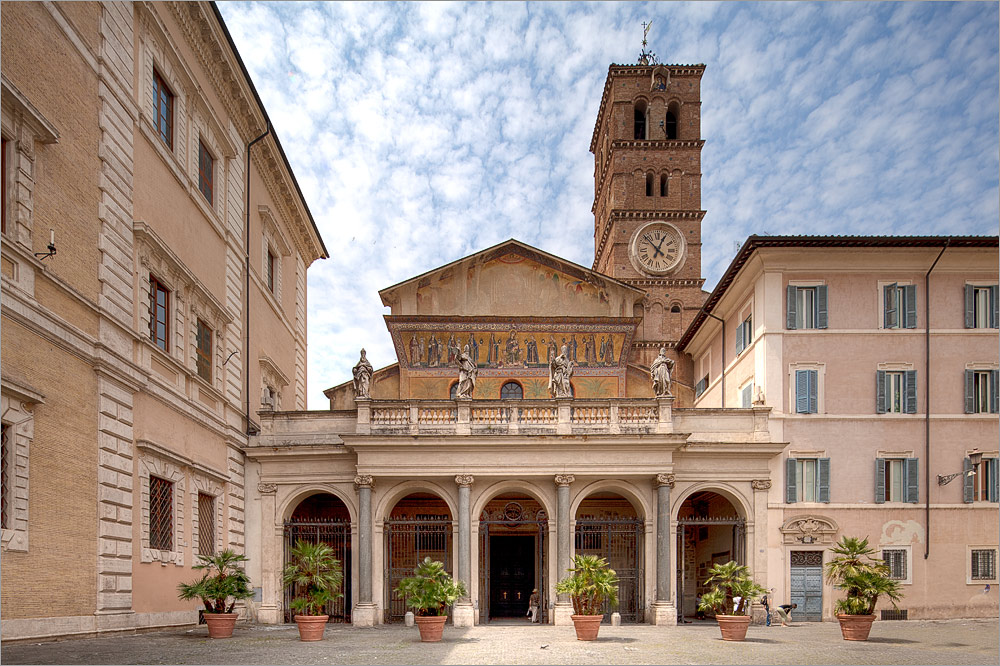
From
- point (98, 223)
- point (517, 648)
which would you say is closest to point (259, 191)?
point (98, 223)

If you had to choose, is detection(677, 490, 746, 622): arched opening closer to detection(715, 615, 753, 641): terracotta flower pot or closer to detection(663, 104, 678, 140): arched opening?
detection(715, 615, 753, 641): terracotta flower pot

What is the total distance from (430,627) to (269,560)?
865cm

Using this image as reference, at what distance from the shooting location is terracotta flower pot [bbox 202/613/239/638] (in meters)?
18.8

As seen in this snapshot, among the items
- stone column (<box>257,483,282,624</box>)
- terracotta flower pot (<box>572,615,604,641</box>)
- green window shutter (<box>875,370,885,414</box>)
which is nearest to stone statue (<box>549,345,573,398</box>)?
terracotta flower pot (<box>572,615,604,641</box>)

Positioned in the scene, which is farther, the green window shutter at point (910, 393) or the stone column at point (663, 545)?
the green window shutter at point (910, 393)

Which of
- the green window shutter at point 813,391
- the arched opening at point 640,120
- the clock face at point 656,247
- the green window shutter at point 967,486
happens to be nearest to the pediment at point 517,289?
the green window shutter at point 813,391

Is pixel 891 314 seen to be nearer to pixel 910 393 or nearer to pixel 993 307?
pixel 910 393

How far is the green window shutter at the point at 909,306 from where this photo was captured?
26266 millimetres

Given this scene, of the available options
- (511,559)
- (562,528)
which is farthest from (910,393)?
(511,559)

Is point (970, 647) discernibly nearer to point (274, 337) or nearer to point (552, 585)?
point (552, 585)

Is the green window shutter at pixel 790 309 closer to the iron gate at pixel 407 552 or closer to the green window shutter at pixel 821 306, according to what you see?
the green window shutter at pixel 821 306

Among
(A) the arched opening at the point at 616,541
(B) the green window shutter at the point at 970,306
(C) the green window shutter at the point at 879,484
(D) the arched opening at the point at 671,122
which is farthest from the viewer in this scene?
Answer: (D) the arched opening at the point at 671,122

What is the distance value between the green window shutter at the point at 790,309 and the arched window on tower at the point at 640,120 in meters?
29.1

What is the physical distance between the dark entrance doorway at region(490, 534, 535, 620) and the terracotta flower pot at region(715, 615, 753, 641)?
37.5 feet
